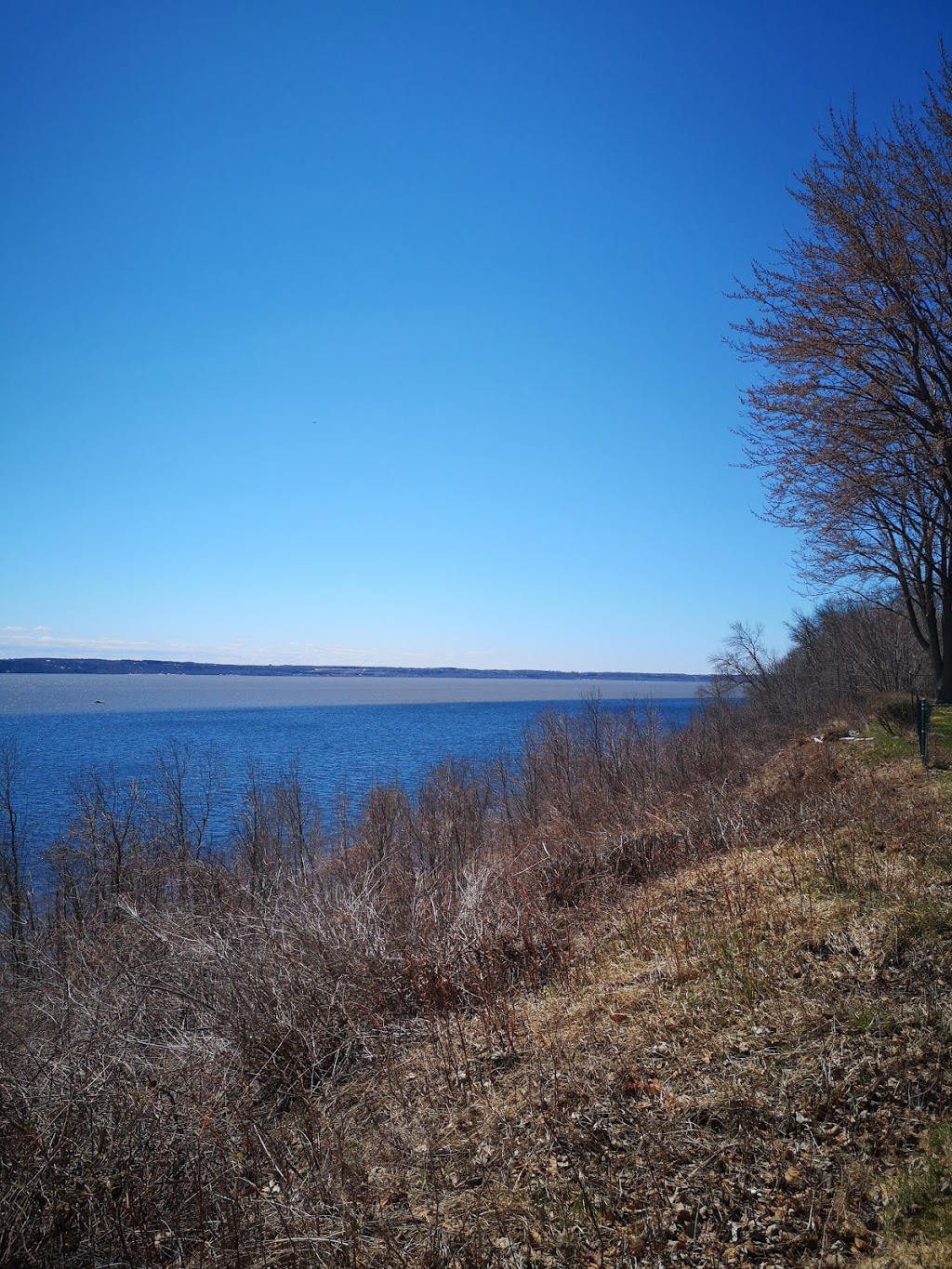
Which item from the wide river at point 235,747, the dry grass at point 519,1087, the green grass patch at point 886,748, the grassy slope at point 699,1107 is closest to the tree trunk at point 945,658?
the green grass patch at point 886,748

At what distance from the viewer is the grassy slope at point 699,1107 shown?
369 cm

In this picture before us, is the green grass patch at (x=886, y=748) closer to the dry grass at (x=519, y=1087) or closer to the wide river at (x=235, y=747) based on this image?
the dry grass at (x=519, y=1087)

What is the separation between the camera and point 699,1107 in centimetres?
450

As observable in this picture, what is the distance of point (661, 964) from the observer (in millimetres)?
6734

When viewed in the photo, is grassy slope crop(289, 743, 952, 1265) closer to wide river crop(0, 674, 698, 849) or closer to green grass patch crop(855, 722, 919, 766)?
green grass patch crop(855, 722, 919, 766)

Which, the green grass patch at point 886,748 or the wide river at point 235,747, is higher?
the green grass patch at point 886,748

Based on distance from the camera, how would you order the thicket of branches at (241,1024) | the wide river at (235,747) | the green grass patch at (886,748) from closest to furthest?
the thicket of branches at (241,1024), the green grass patch at (886,748), the wide river at (235,747)

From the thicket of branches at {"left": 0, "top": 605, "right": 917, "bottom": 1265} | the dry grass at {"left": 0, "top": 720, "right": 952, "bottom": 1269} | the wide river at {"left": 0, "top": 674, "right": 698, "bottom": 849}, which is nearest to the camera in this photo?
the dry grass at {"left": 0, "top": 720, "right": 952, "bottom": 1269}

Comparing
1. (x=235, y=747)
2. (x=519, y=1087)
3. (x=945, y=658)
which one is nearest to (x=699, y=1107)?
(x=519, y=1087)

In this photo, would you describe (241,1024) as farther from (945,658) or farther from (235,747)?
(235,747)

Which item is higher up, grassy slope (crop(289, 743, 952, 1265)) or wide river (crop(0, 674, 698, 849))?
grassy slope (crop(289, 743, 952, 1265))

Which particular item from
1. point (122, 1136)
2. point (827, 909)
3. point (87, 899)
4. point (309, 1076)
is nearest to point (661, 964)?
point (827, 909)

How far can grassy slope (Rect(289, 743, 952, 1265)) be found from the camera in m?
3.69

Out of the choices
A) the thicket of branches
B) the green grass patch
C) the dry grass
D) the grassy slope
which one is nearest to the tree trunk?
the green grass patch
